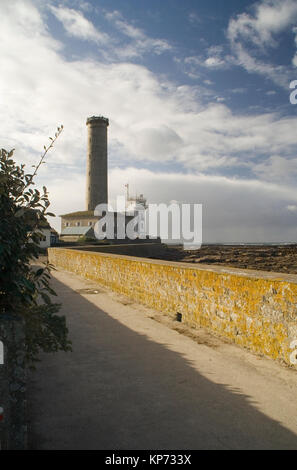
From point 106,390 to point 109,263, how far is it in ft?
25.2

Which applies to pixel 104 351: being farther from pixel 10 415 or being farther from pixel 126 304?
pixel 126 304

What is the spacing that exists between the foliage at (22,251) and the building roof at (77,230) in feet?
159

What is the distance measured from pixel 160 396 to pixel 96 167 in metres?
51.8

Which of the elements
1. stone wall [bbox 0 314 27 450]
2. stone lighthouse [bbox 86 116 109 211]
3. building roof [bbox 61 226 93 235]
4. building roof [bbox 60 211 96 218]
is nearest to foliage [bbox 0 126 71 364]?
stone wall [bbox 0 314 27 450]

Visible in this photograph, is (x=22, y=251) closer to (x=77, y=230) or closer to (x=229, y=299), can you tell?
(x=229, y=299)

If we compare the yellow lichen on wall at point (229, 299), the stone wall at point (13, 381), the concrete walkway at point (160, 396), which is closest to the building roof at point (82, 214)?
the yellow lichen on wall at point (229, 299)

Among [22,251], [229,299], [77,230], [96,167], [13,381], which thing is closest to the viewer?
[13,381]

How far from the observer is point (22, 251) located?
295 cm

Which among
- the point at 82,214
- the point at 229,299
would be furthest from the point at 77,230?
the point at 229,299

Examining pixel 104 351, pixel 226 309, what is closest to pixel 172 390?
pixel 104 351

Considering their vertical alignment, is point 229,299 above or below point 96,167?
below

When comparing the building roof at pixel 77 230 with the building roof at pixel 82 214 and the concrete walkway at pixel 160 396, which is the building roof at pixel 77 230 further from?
the concrete walkway at pixel 160 396

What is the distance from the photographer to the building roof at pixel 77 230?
169ft
